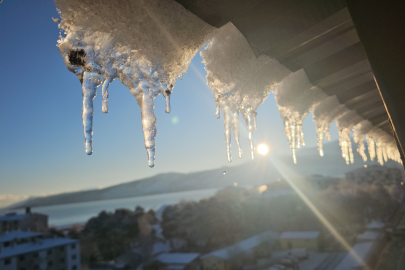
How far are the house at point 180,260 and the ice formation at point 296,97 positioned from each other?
994 inches

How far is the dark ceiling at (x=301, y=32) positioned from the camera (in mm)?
802

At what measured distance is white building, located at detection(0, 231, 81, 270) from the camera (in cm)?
1841

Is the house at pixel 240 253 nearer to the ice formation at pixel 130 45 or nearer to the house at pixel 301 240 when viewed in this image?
the house at pixel 301 240

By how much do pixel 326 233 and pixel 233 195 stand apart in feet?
43.7

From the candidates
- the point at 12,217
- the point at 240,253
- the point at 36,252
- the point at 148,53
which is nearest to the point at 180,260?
the point at 240,253

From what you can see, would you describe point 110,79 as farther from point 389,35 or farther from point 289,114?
point 289,114

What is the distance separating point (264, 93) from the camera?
1.39 meters

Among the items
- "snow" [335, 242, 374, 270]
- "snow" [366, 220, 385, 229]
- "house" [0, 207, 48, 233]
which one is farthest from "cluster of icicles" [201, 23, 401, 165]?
"snow" [366, 220, 385, 229]

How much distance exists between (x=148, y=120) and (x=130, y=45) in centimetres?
31

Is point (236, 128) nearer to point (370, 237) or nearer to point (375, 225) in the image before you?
point (370, 237)

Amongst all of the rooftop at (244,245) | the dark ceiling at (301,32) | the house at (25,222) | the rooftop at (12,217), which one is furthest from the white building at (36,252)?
the dark ceiling at (301,32)

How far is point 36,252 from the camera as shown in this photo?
19984mm

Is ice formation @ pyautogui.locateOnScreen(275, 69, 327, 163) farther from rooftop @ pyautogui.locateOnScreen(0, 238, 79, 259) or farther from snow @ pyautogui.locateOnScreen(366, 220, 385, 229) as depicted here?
snow @ pyautogui.locateOnScreen(366, 220, 385, 229)

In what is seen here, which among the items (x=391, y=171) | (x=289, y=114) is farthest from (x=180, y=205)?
(x=289, y=114)
